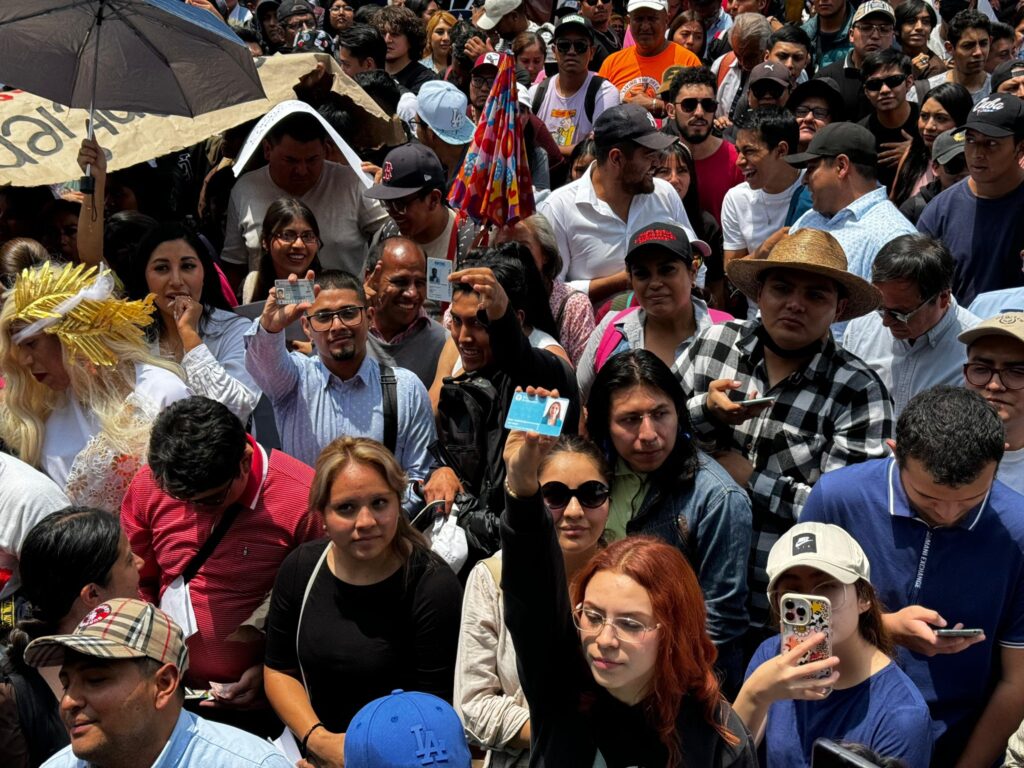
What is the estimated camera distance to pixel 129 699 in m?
2.99

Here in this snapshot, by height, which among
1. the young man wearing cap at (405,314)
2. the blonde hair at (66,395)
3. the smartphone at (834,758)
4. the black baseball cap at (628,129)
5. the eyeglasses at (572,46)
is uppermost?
the eyeglasses at (572,46)

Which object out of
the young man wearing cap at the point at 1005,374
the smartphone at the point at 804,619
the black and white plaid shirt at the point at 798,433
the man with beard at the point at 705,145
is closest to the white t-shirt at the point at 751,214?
the man with beard at the point at 705,145

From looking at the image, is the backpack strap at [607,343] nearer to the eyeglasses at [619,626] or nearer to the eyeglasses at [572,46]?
the eyeglasses at [619,626]

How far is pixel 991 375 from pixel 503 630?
1.78 meters

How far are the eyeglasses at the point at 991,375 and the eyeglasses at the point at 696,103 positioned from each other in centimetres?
377

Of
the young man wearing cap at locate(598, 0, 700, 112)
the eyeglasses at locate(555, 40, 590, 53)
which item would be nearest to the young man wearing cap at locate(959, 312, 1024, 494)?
the eyeglasses at locate(555, 40, 590, 53)

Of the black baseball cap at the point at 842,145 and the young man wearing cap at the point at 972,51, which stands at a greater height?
the young man wearing cap at the point at 972,51

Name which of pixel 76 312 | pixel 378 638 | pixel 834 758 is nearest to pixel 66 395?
pixel 76 312

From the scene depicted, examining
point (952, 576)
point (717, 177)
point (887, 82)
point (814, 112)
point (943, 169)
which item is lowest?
point (952, 576)

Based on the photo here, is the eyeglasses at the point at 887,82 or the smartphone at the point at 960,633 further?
the eyeglasses at the point at 887,82

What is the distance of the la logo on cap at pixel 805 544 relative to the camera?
3.18 metres

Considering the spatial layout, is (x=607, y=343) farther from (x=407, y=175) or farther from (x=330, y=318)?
(x=407, y=175)

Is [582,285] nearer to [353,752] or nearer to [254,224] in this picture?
[254,224]

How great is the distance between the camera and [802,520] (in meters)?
3.80
